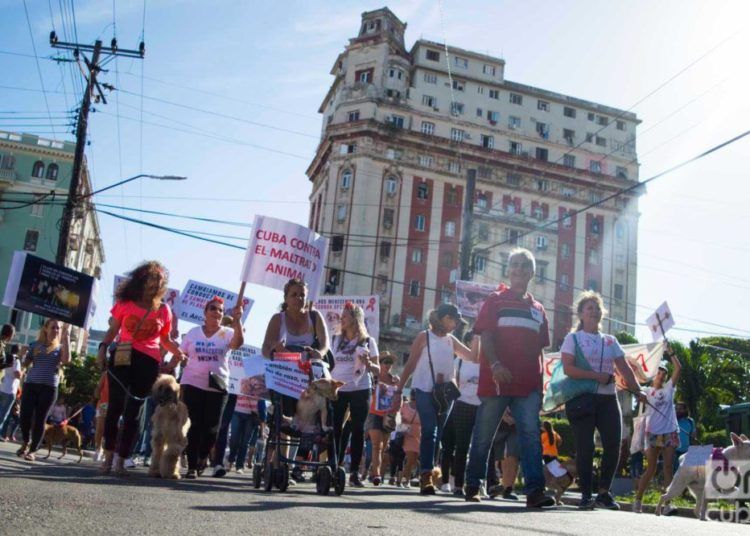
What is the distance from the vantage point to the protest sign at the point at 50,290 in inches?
598

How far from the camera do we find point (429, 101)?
71.2 m

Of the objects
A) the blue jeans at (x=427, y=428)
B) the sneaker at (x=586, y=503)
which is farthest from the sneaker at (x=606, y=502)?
the blue jeans at (x=427, y=428)

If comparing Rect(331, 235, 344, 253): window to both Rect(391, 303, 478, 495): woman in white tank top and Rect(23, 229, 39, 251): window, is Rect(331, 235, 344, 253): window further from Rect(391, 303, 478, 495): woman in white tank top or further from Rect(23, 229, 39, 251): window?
Rect(391, 303, 478, 495): woman in white tank top

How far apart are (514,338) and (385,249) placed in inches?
2286

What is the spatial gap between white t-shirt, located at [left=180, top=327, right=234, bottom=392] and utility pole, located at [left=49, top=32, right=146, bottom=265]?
12.2m

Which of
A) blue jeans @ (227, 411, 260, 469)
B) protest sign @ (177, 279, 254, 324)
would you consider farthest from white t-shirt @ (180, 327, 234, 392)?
protest sign @ (177, 279, 254, 324)

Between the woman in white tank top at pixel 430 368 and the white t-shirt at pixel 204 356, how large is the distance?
1734 millimetres

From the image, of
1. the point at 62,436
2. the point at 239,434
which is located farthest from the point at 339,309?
the point at 62,436

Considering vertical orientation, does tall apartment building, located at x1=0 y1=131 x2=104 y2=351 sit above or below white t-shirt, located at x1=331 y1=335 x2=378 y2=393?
above

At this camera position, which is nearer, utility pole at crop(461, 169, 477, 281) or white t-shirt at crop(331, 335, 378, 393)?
white t-shirt at crop(331, 335, 378, 393)

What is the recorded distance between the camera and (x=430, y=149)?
68.7 metres

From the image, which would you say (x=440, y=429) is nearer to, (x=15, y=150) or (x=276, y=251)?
(x=276, y=251)

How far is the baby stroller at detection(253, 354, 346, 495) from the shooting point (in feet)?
22.1

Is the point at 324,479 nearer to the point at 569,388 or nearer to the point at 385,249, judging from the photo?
the point at 569,388
